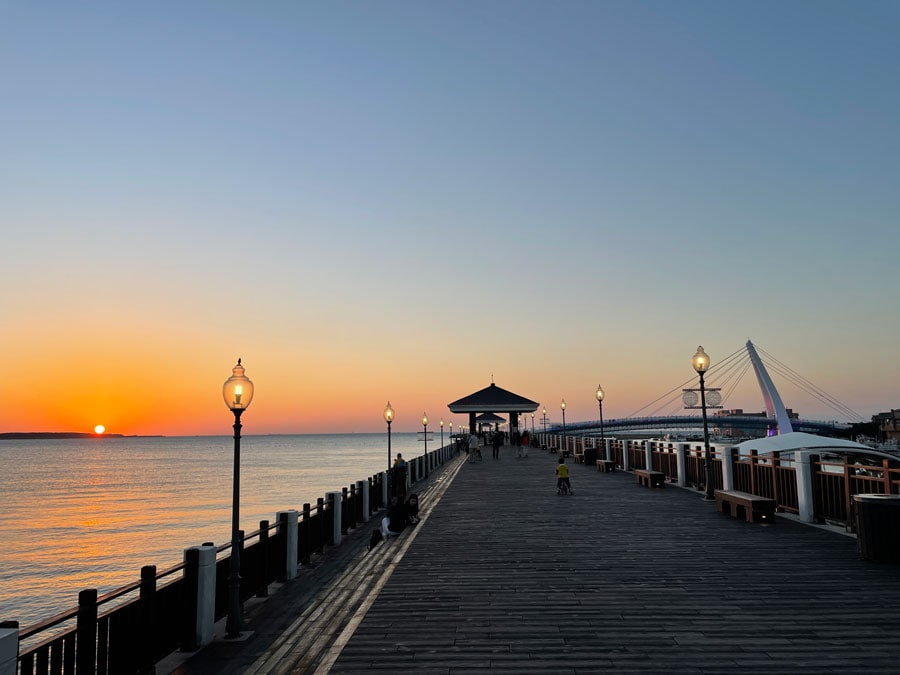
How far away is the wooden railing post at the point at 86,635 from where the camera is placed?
6258 mm

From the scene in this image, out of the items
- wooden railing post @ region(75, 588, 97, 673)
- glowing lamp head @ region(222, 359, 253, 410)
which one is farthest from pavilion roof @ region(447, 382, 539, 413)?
wooden railing post @ region(75, 588, 97, 673)

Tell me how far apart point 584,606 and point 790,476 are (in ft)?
35.3

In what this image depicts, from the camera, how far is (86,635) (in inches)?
248

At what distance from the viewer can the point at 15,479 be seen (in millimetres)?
106312

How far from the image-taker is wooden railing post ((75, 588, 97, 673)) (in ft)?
20.5

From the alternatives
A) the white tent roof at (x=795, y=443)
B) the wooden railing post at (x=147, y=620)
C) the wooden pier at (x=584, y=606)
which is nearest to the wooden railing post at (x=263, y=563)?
the wooden pier at (x=584, y=606)

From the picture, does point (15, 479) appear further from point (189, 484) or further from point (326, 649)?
point (326, 649)

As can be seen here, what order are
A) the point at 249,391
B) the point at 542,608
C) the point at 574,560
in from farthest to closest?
the point at 574,560
the point at 249,391
the point at 542,608

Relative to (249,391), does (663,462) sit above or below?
below

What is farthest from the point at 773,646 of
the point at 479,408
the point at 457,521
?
the point at 479,408

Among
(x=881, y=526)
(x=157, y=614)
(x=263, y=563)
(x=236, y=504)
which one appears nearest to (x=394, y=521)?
(x=263, y=563)

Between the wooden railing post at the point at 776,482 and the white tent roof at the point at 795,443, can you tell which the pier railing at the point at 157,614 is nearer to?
the wooden railing post at the point at 776,482

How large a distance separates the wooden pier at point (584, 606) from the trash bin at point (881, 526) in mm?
293

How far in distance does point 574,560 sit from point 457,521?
5.42 m
